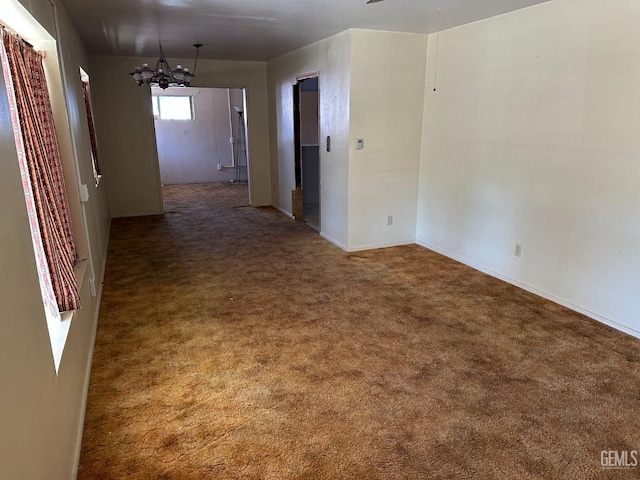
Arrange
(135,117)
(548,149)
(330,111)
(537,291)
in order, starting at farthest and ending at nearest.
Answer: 1. (135,117)
2. (330,111)
3. (537,291)
4. (548,149)

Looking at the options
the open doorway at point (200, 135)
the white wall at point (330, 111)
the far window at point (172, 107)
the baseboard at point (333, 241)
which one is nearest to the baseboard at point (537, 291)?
the baseboard at point (333, 241)

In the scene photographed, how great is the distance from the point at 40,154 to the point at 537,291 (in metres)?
3.78

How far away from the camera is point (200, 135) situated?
1042cm

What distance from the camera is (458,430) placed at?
2.08 m

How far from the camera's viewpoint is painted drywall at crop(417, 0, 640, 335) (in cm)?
298

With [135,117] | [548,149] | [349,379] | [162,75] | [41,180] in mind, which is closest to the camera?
[41,180]

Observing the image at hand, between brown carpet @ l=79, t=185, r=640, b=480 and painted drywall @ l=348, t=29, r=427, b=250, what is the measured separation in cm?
88

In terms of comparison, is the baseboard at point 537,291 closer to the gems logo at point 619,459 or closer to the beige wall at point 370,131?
the beige wall at point 370,131

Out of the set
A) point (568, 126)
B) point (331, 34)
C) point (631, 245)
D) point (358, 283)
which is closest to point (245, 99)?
point (331, 34)

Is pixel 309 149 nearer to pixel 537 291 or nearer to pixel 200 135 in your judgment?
pixel 200 135

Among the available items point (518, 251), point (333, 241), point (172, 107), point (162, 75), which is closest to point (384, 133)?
point (333, 241)

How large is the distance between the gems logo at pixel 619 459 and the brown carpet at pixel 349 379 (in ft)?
0.10

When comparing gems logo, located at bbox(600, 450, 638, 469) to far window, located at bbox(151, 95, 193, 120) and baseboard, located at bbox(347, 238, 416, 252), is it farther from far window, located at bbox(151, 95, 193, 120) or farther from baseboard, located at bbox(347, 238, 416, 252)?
far window, located at bbox(151, 95, 193, 120)

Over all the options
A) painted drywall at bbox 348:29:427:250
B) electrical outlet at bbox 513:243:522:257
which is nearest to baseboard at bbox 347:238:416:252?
painted drywall at bbox 348:29:427:250
